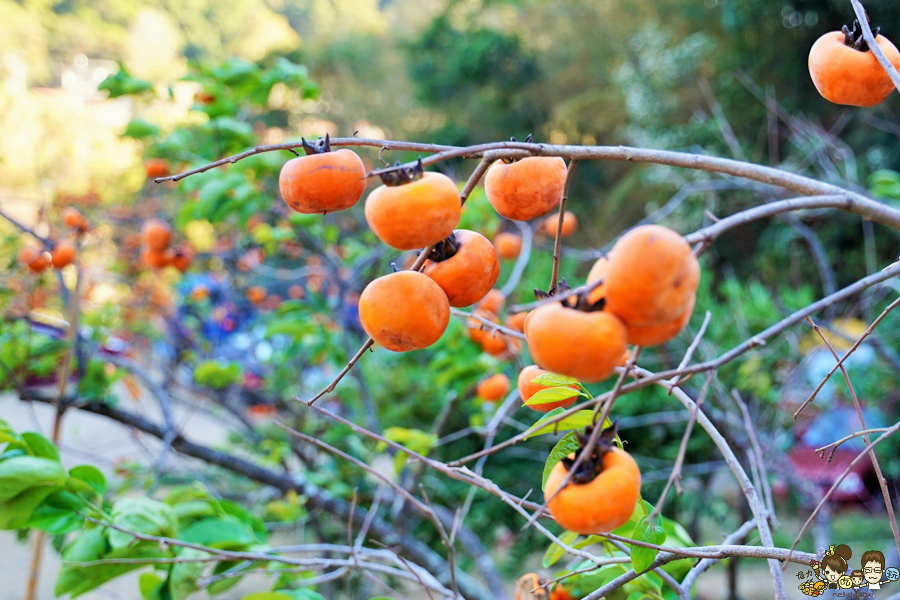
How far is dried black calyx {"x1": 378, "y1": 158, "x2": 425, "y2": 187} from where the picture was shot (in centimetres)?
39

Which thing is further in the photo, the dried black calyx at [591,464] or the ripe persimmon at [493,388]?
the ripe persimmon at [493,388]

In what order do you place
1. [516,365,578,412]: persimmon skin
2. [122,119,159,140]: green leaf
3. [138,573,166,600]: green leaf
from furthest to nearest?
[122,119,159,140]: green leaf → [138,573,166,600]: green leaf → [516,365,578,412]: persimmon skin

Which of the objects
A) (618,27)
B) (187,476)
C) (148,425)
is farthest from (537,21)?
(148,425)

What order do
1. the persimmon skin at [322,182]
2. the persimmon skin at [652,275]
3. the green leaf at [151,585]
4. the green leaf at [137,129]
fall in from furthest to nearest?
the green leaf at [137,129], the green leaf at [151,585], the persimmon skin at [322,182], the persimmon skin at [652,275]

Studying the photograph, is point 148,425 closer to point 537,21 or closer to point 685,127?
point 685,127

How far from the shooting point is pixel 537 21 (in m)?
10.0

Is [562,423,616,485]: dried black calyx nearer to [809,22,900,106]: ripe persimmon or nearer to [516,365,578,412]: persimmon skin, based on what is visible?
[516,365,578,412]: persimmon skin

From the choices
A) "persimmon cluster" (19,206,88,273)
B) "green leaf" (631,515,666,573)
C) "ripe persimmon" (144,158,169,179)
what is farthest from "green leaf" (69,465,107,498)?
"ripe persimmon" (144,158,169,179)

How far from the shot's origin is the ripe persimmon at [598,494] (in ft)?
1.19

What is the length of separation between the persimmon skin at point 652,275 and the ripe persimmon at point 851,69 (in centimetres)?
31

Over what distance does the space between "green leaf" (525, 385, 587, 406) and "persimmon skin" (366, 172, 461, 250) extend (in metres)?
0.20

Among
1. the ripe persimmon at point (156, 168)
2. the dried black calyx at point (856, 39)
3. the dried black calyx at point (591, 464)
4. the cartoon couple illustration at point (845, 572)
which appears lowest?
the cartoon couple illustration at point (845, 572)

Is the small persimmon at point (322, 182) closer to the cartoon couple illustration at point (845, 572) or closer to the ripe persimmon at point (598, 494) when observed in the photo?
the ripe persimmon at point (598, 494)

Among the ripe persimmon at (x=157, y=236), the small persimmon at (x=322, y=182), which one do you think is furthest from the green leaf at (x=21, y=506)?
the ripe persimmon at (x=157, y=236)
